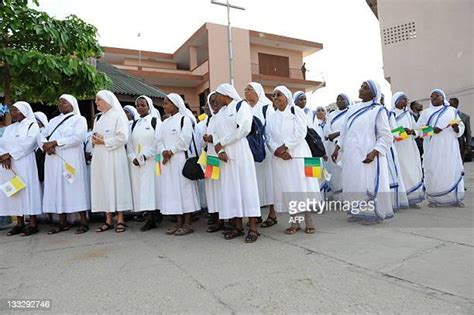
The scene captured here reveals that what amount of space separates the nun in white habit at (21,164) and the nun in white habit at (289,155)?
3.54 metres

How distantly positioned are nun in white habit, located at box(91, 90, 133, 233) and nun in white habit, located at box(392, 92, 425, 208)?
14.5 feet

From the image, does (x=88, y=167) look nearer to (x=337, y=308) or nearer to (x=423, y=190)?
(x=337, y=308)

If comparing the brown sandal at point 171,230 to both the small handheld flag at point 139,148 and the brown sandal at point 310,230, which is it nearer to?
the small handheld flag at point 139,148

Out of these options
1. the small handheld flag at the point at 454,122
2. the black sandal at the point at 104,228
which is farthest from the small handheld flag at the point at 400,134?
the black sandal at the point at 104,228

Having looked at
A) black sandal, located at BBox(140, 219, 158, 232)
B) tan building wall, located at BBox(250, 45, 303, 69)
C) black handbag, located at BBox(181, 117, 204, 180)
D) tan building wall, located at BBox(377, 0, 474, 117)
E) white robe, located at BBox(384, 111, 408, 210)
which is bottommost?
black sandal, located at BBox(140, 219, 158, 232)

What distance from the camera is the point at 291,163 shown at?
4664 mm

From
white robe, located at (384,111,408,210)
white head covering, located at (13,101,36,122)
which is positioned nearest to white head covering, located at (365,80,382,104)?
white robe, located at (384,111,408,210)

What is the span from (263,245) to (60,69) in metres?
3.88

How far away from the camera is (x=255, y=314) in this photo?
2.57m

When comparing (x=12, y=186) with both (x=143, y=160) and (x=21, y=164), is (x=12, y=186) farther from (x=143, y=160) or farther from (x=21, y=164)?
(x=143, y=160)

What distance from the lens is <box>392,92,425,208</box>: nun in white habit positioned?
637cm

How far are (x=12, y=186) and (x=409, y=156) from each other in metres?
6.22

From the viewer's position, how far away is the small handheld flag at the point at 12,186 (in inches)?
213

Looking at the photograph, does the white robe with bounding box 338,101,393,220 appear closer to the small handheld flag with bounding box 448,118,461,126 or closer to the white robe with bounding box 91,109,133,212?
the small handheld flag with bounding box 448,118,461,126
